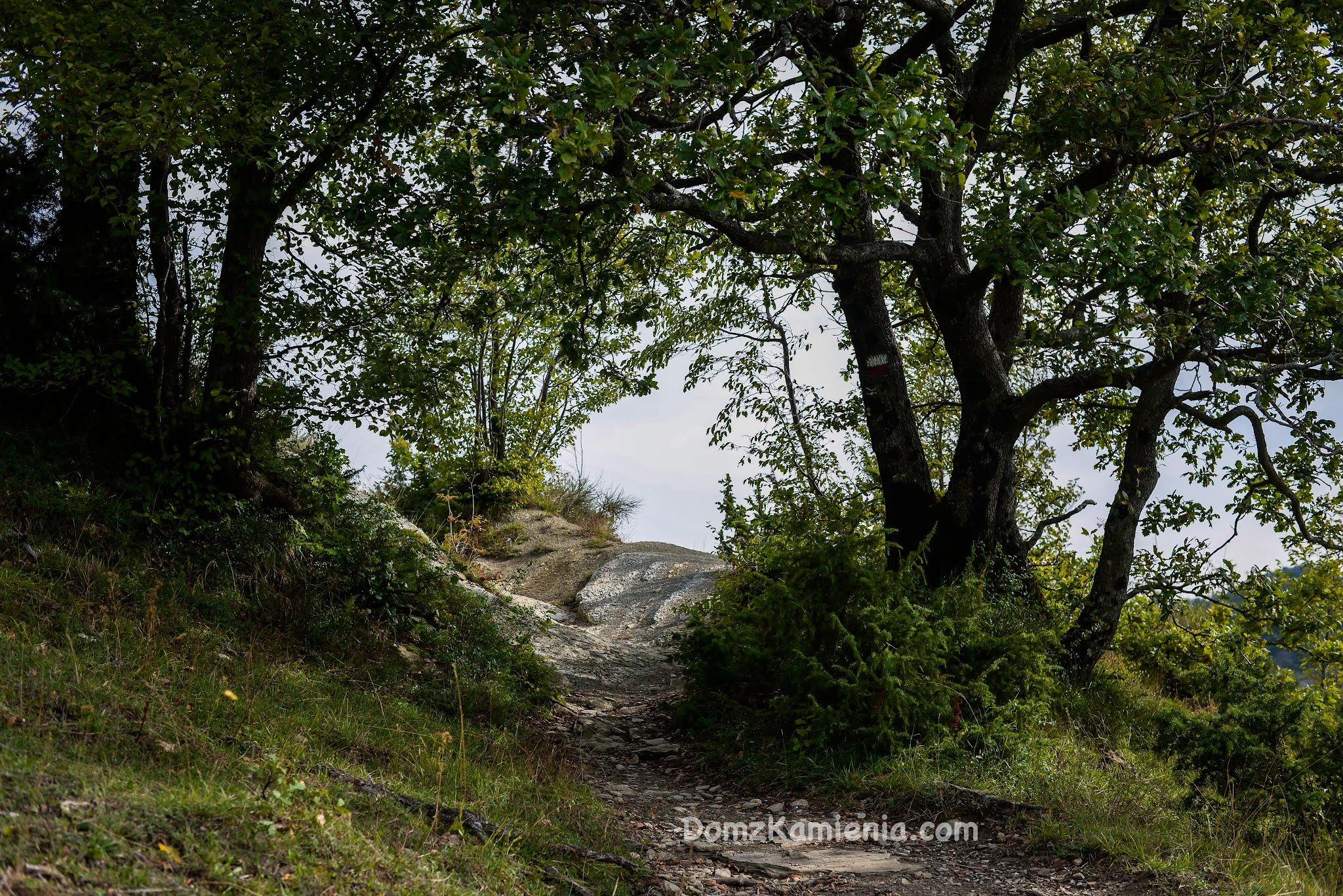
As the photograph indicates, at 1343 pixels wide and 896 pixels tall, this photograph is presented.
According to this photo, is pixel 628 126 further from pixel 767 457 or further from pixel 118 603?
pixel 767 457

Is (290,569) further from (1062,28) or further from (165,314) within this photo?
(1062,28)

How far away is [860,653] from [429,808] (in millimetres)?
3945

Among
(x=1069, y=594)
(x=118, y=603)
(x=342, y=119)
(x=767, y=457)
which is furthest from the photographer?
(x=767, y=457)

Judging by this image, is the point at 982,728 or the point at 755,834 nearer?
the point at 755,834

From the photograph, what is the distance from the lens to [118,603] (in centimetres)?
731

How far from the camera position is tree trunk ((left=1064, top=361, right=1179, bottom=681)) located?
1029 centimetres

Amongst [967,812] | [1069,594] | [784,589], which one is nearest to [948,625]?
[784,589]

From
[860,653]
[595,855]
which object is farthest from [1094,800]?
[595,855]

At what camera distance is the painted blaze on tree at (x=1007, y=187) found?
6.63 m

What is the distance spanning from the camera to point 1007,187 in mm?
9281

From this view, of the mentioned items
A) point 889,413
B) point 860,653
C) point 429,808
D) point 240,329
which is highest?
point 889,413

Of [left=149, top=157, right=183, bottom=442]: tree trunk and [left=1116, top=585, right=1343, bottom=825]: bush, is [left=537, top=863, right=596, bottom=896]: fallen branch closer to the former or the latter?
[left=1116, top=585, right=1343, bottom=825]: bush

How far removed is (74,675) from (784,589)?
533 centimetres

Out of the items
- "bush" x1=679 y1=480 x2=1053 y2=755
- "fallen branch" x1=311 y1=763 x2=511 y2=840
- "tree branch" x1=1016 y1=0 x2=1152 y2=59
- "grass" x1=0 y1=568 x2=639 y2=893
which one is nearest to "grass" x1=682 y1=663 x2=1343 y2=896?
"bush" x1=679 y1=480 x2=1053 y2=755
